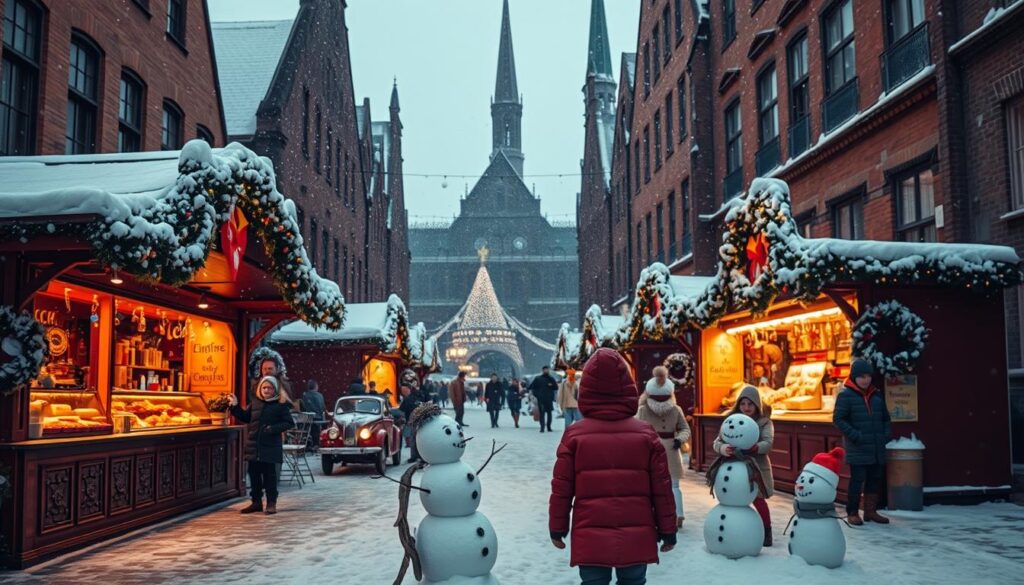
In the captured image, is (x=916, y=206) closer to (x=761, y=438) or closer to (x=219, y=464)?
(x=761, y=438)

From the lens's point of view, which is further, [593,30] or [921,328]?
[593,30]

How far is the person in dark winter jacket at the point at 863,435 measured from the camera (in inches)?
400

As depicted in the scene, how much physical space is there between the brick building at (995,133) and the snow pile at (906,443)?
1.93m

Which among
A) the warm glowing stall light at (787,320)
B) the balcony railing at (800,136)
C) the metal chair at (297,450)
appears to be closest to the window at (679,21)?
the balcony railing at (800,136)

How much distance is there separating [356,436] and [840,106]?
11036 mm

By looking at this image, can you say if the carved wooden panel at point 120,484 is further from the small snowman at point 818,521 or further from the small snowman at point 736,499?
the small snowman at point 818,521

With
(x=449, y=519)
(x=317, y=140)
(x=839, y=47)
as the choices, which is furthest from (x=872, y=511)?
(x=317, y=140)

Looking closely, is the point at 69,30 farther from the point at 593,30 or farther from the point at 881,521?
the point at 593,30

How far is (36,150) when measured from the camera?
520 inches

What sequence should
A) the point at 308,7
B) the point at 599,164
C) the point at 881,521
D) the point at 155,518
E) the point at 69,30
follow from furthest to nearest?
1. the point at 599,164
2. the point at 308,7
3. the point at 69,30
4. the point at 155,518
5. the point at 881,521

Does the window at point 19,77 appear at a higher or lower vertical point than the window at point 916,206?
higher

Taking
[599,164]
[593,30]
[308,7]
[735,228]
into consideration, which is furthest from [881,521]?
[593,30]

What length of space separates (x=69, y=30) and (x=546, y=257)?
72341 millimetres

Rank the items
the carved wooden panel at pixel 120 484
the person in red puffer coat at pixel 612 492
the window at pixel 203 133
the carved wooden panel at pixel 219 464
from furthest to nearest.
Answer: the window at pixel 203 133 < the carved wooden panel at pixel 219 464 < the carved wooden panel at pixel 120 484 < the person in red puffer coat at pixel 612 492
